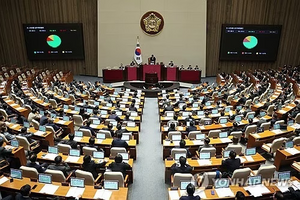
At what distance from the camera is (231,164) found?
6.07 meters

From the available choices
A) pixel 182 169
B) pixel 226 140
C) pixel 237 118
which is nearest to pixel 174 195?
pixel 182 169

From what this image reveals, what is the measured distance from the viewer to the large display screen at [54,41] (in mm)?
20203

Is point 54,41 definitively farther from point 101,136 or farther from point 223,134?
point 223,134

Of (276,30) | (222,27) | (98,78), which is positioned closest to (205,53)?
(222,27)

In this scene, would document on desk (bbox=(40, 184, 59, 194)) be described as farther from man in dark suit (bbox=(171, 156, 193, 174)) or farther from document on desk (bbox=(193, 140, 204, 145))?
document on desk (bbox=(193, 140, 204, 145))

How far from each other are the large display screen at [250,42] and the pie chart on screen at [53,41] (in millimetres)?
13228

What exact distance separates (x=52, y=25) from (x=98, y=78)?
5.47 m

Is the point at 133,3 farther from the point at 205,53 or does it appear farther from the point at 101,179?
the point at 101,179

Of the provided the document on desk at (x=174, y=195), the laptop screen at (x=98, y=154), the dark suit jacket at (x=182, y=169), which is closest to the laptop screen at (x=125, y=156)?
the laptop screen at (x=98, y=154)

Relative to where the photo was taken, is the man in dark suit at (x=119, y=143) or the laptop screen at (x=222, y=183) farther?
the man in dark suit at (x=119, y=143)

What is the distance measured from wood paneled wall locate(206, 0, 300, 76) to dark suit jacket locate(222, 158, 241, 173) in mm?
16091

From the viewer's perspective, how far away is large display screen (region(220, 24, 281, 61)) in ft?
65.9

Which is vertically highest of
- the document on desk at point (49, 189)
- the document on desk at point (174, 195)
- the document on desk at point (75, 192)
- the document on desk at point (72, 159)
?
the document on desk at point (72, 159)

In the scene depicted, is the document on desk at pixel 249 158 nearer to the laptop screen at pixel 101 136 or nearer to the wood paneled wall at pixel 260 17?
the laptop screen at pixel 101 136
